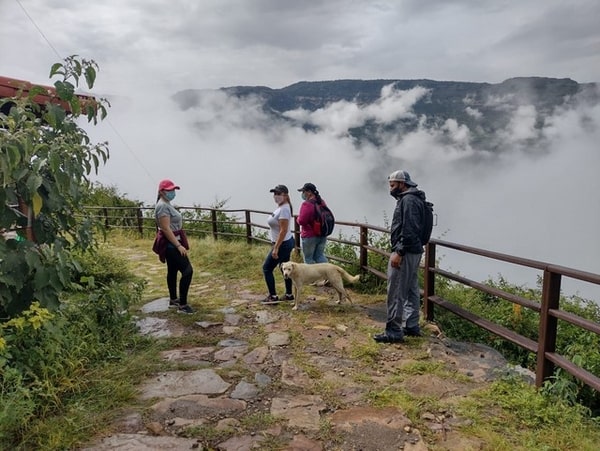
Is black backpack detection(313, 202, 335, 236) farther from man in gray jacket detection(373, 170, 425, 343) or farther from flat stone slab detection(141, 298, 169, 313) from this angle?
flat stone slab detection(141, 298, 169, 313)

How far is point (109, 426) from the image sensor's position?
251 cm

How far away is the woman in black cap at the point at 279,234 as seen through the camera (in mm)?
5039

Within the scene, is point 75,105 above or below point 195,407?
above

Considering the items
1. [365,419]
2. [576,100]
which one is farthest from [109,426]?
[576,100]

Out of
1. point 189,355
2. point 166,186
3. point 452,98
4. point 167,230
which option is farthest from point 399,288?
point 452,98

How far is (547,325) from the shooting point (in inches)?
115

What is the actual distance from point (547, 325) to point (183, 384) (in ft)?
9.55

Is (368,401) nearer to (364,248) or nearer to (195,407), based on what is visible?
(195,407)

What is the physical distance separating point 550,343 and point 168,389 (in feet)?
9.87

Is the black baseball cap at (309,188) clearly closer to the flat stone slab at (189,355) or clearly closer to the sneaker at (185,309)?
the sneaker at (185,309)

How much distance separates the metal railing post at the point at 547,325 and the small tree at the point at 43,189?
3.60 metres

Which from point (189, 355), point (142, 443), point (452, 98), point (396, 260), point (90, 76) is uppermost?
point (452, 98)

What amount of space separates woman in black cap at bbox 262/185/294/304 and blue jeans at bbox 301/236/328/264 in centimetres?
39

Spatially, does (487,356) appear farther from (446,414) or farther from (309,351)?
(309,351)
